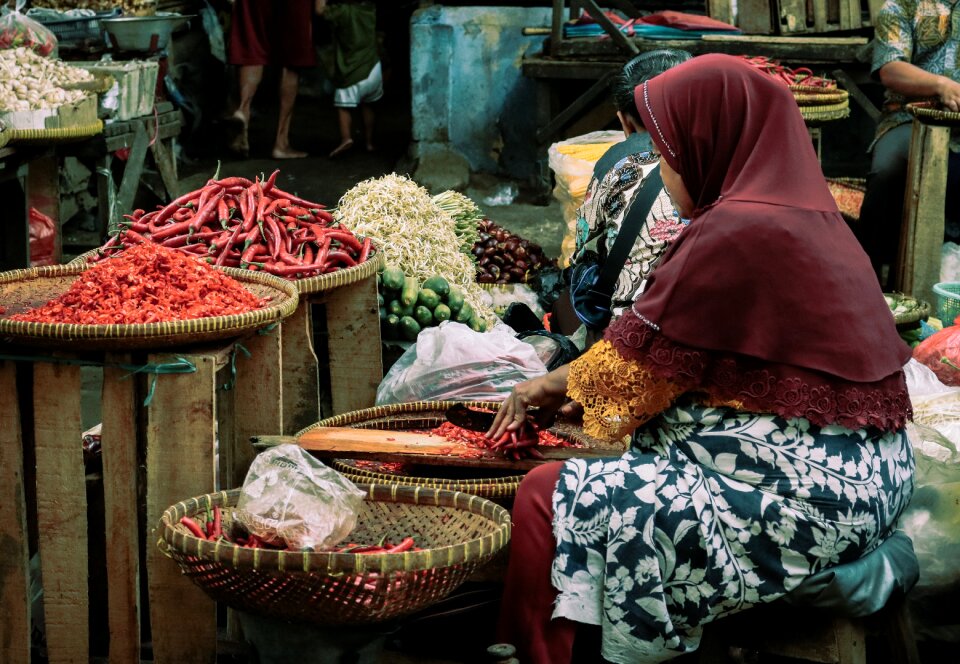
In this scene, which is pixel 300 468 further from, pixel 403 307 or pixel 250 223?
pixel 403 307

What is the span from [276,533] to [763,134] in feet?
4.52

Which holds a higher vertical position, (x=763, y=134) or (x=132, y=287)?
(x=763, y=134)

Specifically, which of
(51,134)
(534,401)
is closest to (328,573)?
(534,401)

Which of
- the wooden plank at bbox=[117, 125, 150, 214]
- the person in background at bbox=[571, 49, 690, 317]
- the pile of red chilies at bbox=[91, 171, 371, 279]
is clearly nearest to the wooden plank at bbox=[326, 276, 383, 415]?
the pile of red chilies at bbox=[91, 171, 371, 279]

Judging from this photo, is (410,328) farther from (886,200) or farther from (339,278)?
(886,200)

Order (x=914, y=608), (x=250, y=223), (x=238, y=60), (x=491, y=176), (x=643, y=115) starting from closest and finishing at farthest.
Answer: (x=643, y=115)
(x=914, y=608)
(x=250, y=223)
(x=491, y=176)
(x=238, y=60)

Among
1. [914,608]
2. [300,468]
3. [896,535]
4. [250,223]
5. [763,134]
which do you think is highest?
[763,134]

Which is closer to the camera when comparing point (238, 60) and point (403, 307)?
point (403, 307)

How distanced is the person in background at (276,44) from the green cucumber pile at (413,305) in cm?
596

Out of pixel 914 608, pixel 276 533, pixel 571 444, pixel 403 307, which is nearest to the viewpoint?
pixel 276 533

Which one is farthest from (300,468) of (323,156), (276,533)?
(323,156)

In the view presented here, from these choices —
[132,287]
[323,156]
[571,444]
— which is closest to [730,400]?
[571,444]

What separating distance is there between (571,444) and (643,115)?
3.50ft

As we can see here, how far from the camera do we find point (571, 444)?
3516 millimetres
